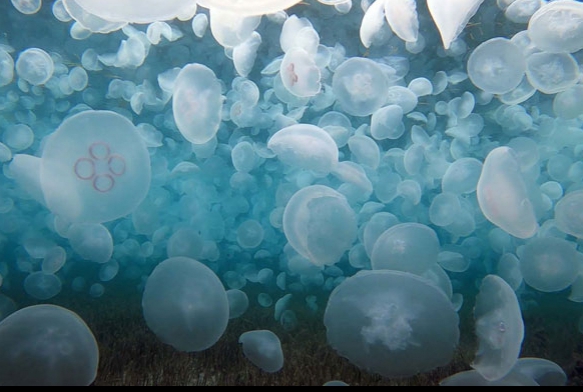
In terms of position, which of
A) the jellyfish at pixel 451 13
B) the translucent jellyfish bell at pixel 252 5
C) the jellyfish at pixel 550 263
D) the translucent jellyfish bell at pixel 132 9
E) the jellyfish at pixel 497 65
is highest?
the jellyfish at pixel 451 13

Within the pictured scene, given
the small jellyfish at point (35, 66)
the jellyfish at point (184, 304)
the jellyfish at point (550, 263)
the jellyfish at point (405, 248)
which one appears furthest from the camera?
the small jellyfish at point (35, 66)

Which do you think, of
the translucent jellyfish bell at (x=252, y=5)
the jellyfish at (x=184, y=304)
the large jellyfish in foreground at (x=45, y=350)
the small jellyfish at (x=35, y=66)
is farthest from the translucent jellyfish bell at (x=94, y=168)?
the small jellyfish at (x=35, y=66)

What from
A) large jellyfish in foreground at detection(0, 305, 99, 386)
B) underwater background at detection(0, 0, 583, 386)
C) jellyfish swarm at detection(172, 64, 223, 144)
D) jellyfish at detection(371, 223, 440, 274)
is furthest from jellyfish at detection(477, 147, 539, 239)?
large jellyfish in foreground at detection(0, 305, 99, 386)

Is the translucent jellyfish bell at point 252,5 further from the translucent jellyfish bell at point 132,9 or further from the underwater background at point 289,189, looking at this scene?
the translucent jellyfish bell at point 132,9

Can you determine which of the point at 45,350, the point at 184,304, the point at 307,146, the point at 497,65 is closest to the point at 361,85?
the point at 307,146

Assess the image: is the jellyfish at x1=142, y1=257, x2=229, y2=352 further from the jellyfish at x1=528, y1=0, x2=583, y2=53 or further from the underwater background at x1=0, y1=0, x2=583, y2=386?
the jellyfish at x1=528, y1=0, x2=583, y2=53

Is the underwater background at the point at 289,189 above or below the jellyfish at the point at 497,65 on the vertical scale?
below
